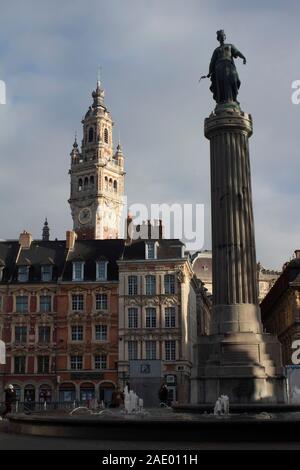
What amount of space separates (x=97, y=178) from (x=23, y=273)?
57.2 m

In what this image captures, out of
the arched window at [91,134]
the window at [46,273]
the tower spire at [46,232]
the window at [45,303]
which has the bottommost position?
the window at [45,303]

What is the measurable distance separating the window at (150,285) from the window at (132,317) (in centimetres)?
180

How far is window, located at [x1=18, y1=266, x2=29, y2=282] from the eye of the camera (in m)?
52.9

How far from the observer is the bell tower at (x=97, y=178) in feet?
351

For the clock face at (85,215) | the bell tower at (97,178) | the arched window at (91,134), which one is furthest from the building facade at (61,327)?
the arched window at (91,134)

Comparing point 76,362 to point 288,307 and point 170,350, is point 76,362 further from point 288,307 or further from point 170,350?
point 288,307

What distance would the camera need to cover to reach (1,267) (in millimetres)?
53438

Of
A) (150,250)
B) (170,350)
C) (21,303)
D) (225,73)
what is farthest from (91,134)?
(225,73)

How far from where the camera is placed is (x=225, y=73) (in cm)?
2086

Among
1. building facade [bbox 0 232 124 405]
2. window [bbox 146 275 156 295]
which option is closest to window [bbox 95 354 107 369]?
building facade [bbox 0 232 124 405]

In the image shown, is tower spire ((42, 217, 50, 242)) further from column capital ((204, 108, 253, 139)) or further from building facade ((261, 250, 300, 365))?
column capital ((204, 108, 253, 139))

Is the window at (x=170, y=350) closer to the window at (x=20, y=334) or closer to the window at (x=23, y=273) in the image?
the window at (x=20, y=334)
